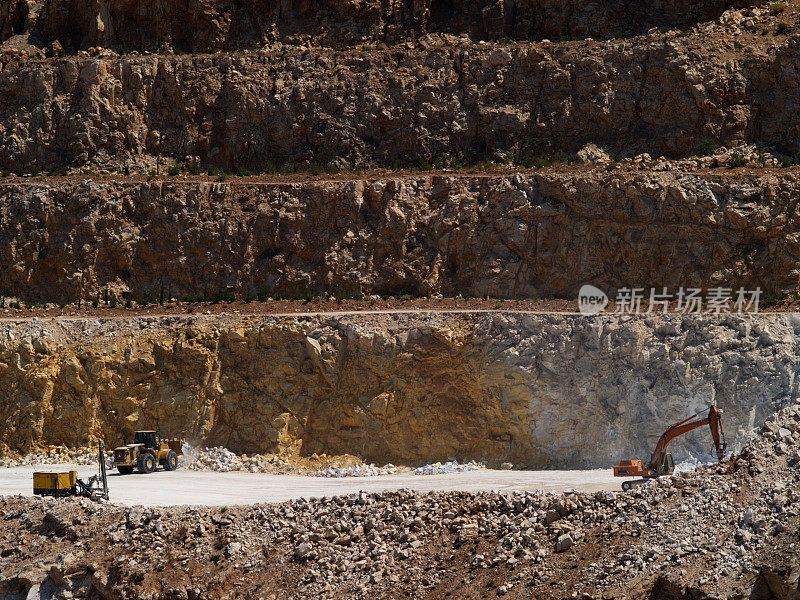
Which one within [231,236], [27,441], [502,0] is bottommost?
[27,441]

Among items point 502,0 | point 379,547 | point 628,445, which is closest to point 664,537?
point 379,547

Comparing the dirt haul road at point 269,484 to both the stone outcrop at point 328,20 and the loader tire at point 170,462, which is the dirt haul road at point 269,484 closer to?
the loader tire at point 170,462

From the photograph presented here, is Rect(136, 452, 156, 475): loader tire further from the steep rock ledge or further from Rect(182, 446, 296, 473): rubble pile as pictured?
the steep rock ledge

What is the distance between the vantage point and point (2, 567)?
1677cm

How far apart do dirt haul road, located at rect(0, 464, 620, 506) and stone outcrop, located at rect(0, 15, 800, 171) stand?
1231 centimetres

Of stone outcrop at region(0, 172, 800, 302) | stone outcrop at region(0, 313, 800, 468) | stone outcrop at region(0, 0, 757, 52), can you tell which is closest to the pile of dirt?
stone outcrop at region(0, 313, 800, 468)

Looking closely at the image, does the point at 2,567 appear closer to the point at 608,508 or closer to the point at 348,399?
the point at 348,399

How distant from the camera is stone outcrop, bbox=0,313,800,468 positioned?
22922 millimetres

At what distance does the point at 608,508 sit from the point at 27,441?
15.8m

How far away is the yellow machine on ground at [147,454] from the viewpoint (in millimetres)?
21734

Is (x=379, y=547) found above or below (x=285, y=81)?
below

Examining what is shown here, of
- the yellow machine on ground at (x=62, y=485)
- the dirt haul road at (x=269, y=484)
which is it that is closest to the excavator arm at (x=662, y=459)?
the dirt haul road at (x=269, y=484)

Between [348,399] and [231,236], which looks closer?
[348,399]

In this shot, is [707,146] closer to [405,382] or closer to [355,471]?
[405,382]
